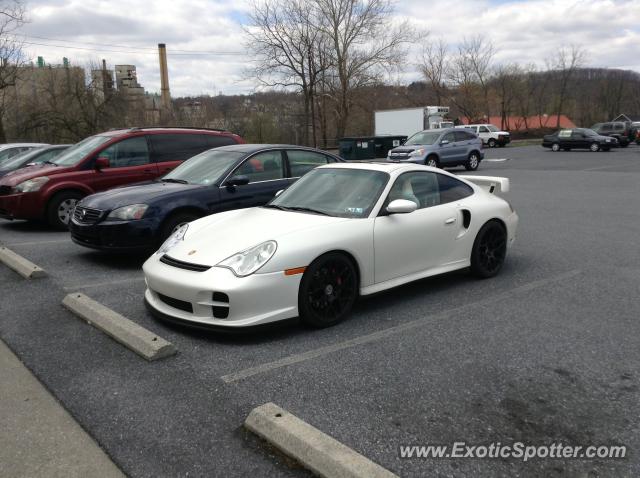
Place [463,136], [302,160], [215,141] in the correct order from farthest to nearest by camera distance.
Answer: [463,136]
[215,141]
[302,160]

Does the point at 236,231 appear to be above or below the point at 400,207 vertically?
below

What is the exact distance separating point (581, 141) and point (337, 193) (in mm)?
34328

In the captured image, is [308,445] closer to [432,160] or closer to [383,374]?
[383,374]

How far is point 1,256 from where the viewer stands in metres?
7.02

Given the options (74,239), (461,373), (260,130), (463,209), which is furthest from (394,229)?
(260,130)

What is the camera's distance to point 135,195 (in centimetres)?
665

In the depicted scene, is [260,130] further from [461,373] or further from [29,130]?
[461,373]

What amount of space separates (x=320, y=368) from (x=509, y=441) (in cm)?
133

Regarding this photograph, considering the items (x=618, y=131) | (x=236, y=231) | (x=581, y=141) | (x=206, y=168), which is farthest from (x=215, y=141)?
(x=618, y=131)

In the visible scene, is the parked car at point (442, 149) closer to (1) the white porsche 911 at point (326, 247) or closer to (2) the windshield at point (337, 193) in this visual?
(1) the white porsche 911 at point (326, 247)

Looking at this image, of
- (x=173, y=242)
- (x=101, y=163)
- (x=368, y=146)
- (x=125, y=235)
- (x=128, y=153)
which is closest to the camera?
(x=173, y=242)

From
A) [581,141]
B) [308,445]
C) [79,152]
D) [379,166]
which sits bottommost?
[308,445]

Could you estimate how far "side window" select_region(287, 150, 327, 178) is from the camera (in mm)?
7812

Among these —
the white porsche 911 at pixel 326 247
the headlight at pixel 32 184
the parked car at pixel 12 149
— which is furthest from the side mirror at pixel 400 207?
the parked car at pixel 12 149
